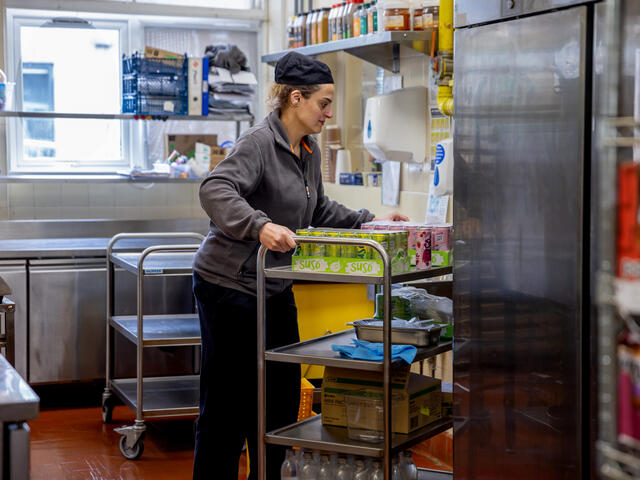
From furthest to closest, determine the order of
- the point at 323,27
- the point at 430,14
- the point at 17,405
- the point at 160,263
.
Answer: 1. the point at 323,27
2. the point at 160,263
3. the point at 430,14
4. the point at 17,405

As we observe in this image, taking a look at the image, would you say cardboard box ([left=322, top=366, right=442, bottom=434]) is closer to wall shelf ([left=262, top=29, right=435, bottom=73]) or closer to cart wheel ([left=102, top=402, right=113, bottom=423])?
wall shelf ([left=262, top=29, right=435, bottom=73])

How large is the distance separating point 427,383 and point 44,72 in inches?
147

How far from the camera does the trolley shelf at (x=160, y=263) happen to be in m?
4.07

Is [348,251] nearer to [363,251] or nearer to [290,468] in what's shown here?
[363,251]

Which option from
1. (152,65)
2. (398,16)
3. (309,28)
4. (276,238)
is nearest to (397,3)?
(398,16)

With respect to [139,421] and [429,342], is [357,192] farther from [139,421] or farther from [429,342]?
[429,342]

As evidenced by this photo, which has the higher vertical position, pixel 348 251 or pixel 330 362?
pixel 348 251

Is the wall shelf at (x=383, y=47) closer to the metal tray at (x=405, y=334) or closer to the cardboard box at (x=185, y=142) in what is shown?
the cardboard box at (x=185, y=142)

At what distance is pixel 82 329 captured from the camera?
15.7 feet

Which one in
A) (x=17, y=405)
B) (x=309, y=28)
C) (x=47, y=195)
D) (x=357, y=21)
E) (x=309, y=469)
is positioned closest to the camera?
(x=17, y=405)

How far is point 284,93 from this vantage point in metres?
2.85

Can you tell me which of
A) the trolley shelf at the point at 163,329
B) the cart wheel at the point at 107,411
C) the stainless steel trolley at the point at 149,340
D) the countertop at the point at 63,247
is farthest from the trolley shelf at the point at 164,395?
the countertop at the point at 63,247

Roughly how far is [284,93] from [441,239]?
0.70 metres

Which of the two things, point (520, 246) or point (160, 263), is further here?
point (160, 263)
